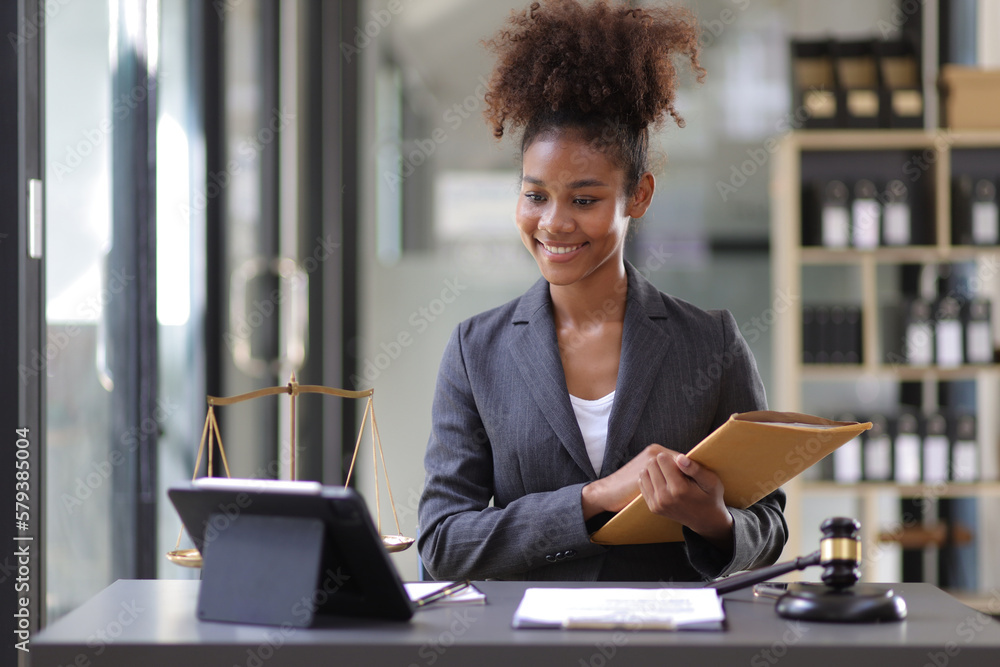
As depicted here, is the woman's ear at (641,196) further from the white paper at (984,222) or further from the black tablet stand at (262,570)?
the white paper at (984,222)

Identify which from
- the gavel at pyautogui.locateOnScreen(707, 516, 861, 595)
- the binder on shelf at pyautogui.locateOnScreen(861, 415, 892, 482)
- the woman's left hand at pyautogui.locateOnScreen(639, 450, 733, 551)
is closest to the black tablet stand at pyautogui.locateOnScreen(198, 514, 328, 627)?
the woman's left hand at pyautogui.locateOnScreen(639, 450, 733, 551)

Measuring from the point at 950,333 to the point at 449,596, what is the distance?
3.23 meters

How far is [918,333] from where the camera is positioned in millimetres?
3914

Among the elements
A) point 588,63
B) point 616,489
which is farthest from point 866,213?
point 616,489

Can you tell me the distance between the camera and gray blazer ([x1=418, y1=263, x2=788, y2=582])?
5.04 feet

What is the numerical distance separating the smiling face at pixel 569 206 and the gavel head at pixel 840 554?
615 millimetres

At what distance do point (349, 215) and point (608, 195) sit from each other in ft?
9.89

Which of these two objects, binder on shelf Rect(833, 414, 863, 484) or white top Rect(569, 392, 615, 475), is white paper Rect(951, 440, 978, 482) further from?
white top Rect(569, 392, 615, 475)

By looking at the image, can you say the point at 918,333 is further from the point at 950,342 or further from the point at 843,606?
the point at 843,606

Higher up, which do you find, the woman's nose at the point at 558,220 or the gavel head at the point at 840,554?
the woman's nose at the point at 558,220

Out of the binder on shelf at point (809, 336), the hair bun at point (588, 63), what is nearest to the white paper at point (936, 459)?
the binder on shelf at point (809, 336)

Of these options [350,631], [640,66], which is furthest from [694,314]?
[350,631]

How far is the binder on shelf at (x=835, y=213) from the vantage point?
391 centimetres

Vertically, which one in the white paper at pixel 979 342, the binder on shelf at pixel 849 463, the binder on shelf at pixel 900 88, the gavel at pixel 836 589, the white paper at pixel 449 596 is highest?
the binder on shelf at pixel 900 88
